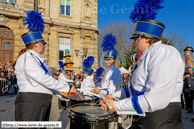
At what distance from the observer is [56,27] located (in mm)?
15945

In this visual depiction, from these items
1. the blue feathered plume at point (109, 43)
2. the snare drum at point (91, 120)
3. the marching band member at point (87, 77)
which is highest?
the blue feathered plume at point (109, 43)

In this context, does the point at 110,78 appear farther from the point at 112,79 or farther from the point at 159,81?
the point at 159,81

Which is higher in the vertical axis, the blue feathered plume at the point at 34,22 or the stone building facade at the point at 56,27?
the stone building facade at the point at 56,27

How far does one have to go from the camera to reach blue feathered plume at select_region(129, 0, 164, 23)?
1.96 meters

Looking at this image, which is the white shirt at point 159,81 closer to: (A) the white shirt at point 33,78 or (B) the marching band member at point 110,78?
(A) the white shirt at point 33,78

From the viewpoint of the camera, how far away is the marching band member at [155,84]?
4.38 ft

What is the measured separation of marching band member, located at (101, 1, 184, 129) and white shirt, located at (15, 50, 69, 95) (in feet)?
3.36

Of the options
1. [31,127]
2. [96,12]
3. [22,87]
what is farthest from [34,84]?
[96,12]

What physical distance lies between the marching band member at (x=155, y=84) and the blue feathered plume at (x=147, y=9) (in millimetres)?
282

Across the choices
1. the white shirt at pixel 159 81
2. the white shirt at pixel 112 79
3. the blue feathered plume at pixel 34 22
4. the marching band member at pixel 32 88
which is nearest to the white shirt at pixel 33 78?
the marching band member at pixel 32 88

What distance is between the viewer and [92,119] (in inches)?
85.6

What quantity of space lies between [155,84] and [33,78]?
69.0 inches

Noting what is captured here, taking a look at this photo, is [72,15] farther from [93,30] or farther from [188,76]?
[188,76]

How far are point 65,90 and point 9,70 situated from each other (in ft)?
34.3
